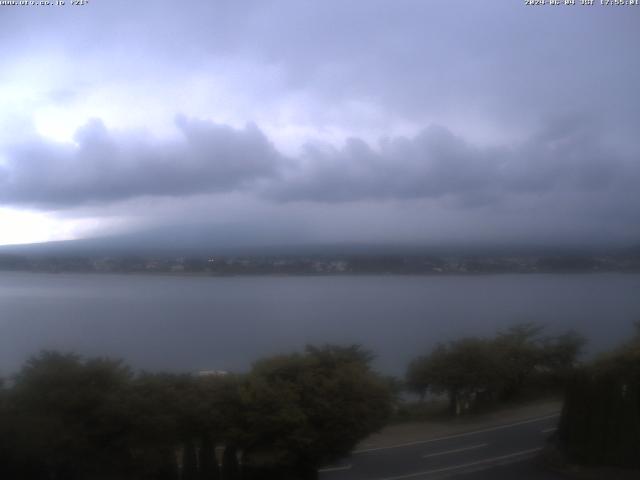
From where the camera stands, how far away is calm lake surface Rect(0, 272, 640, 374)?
58.5ft

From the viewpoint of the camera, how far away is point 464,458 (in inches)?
500

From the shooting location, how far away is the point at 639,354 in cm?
1359

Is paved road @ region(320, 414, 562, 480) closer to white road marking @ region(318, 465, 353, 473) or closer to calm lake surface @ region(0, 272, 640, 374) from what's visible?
white road marking @ region(318, 465, 353, 473)

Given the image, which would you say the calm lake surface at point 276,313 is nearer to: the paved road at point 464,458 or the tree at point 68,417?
the tree at point 68,417

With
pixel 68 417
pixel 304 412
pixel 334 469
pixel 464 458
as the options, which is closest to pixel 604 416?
pixel 464 458

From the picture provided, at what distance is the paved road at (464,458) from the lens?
1171cm

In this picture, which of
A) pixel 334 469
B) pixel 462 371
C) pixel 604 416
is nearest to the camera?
pixel 604 416

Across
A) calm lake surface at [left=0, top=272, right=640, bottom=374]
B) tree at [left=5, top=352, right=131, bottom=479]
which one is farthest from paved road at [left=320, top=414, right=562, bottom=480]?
tree at [left=5, top=352, right=131, bottom=479]

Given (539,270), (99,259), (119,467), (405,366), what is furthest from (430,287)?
(119,467)

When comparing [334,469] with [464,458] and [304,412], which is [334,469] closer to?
[304,412]

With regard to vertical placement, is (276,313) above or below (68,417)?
above

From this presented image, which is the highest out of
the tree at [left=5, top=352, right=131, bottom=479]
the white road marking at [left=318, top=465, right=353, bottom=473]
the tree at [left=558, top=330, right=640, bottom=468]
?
the tree at [left=5, top=352, right=131, bottom=479]

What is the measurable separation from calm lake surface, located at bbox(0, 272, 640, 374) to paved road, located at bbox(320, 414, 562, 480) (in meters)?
3.39

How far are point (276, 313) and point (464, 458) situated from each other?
39.4ft
